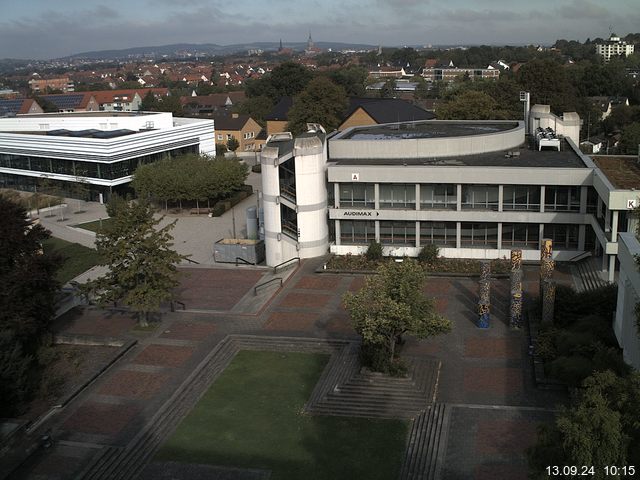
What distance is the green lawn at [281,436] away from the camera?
20438 mm

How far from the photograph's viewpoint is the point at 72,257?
4519cm

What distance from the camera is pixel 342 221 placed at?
41.2m

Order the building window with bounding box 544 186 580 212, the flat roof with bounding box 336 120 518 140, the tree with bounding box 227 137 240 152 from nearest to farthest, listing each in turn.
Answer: the building window with bounding box 544 186 580 212 → the flat roof with bounding box 336 120 518 140 → the tree with bounding box 227 137 240 152

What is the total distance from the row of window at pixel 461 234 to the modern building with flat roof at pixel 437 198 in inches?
2.2

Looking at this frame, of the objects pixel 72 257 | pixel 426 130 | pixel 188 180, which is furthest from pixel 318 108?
pixel 72 257

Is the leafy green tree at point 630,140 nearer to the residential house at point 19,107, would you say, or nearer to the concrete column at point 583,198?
the concrete column at point 583,198

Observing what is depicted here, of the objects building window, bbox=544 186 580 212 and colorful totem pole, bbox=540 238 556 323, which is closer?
colorful totem pole, bbox=540 238 556 323

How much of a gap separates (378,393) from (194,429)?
641 centimetres

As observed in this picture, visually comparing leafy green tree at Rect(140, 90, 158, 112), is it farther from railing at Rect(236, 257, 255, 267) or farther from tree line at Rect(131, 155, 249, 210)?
railing at Rect(236, 257, 255, 267)

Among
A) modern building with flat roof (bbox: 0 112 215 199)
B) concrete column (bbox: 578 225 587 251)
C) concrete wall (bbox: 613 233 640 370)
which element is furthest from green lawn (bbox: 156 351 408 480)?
modern building with flat roof (bbox: 0 112 215 199)

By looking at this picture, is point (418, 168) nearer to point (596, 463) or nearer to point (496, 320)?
point (496, 320)

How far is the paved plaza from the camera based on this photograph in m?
21.2

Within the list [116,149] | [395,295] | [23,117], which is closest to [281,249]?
[395,295]

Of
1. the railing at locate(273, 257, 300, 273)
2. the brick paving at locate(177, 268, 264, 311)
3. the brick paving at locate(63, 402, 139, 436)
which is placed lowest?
the brick paving at locate(63, 402, 139, 436)
